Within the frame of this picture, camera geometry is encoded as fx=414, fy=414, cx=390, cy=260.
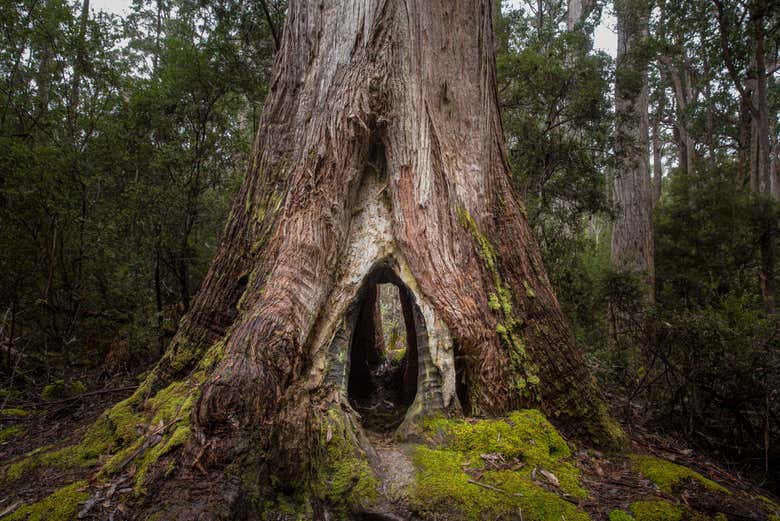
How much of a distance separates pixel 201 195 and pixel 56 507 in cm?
569

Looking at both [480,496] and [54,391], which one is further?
[54,391]

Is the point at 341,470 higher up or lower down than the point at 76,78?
lower down

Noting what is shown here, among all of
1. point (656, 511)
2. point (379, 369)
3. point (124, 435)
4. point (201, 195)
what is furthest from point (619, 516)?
point (201, 195)

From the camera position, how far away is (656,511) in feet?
7.78

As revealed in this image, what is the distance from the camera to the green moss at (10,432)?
11.9ft

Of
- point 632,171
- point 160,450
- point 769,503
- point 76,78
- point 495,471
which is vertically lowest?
point 769,503

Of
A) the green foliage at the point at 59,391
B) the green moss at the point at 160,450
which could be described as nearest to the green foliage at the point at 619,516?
the green moss at the point at 160,450

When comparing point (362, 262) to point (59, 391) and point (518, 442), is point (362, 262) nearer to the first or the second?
point (518, 442)

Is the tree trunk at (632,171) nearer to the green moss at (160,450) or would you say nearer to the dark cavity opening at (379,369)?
the dark cavity opening at (379,369)

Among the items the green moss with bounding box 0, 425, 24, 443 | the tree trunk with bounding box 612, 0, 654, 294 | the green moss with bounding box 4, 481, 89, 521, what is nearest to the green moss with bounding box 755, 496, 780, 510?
the green moss with bounding box 4, 481, 89, 521

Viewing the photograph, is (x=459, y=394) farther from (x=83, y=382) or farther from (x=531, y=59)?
(x=531, y=59)

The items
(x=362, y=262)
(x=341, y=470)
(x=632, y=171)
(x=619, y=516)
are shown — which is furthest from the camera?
(x=632, y=171)

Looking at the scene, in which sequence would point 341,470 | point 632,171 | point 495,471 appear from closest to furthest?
point 341,470, point 495,471, point 632,171

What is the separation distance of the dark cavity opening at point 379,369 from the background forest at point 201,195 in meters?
2.11
